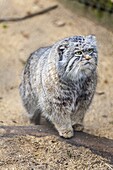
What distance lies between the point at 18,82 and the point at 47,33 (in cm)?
131

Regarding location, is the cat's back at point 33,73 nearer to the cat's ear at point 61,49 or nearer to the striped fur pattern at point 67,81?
the striped fur pattern at point 67,81

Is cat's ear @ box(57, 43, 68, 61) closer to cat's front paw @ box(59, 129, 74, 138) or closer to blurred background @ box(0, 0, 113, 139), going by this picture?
cat's front paw @ box(59, 129, 74, 138)

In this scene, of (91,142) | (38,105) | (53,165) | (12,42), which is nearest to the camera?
(53,165)

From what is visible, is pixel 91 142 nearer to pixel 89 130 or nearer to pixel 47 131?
pixel 47 131

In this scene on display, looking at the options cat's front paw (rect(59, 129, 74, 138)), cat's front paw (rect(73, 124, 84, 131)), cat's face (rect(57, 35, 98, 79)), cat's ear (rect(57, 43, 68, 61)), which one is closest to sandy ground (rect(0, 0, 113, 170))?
cat's front paw (rect(59, 129, 74, 138))

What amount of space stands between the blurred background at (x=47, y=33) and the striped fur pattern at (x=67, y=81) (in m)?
1.38

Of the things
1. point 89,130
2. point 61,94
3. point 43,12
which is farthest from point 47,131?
point 43,12

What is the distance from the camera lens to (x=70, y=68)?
5.63 meters

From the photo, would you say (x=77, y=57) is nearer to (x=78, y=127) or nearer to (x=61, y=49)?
(x=61, y=49)

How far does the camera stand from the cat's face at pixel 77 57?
5.50m

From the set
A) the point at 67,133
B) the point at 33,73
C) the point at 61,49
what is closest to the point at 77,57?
the point at 61,49

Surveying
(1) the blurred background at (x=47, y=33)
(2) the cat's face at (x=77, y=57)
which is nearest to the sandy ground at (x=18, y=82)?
(1) the blurred background at (x=47, y=33)

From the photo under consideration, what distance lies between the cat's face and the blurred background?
1.97 metres

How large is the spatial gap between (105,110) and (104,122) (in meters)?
0.39
